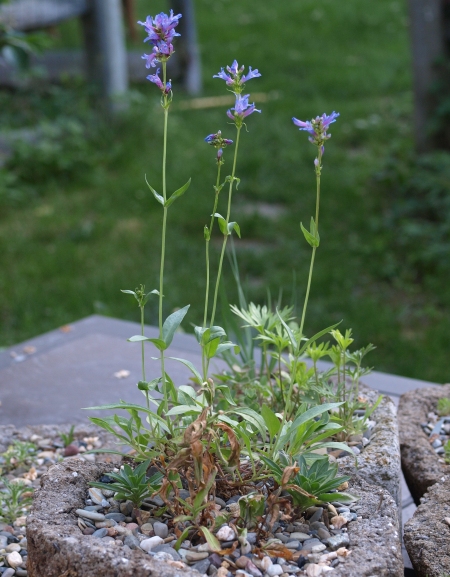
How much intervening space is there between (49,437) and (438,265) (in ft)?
9.08

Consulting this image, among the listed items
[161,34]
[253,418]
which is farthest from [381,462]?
[161,34]

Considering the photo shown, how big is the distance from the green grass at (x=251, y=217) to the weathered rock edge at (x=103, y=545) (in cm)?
134

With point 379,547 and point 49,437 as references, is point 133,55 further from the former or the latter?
point 379,547

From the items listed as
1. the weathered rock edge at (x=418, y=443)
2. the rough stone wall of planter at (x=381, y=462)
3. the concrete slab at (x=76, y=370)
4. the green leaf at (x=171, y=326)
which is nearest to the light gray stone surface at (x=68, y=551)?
the green leaf at (x=171, y=326)


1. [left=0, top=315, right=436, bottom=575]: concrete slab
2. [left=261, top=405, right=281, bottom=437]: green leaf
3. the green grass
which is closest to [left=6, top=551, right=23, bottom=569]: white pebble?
[left=261, top=405, right=281, bottom=437]: green leaf

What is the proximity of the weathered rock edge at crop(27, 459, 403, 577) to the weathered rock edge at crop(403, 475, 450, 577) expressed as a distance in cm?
14

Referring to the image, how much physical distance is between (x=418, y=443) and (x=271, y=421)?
2.00 ft

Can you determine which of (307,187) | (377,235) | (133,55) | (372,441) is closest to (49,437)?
(372,441)

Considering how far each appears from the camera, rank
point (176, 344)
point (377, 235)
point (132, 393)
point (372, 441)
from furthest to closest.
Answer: point (377, 235) → point (176, 344) → point (132, 393) → point (372, 441)

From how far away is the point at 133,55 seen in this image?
8.14 metres

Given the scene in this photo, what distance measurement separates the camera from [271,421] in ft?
5.56

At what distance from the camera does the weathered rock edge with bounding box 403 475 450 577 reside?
65.9 inches

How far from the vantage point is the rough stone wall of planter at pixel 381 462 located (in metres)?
1.75

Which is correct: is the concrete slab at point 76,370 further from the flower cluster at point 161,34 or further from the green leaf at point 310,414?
the flower cluster at point 161,34
